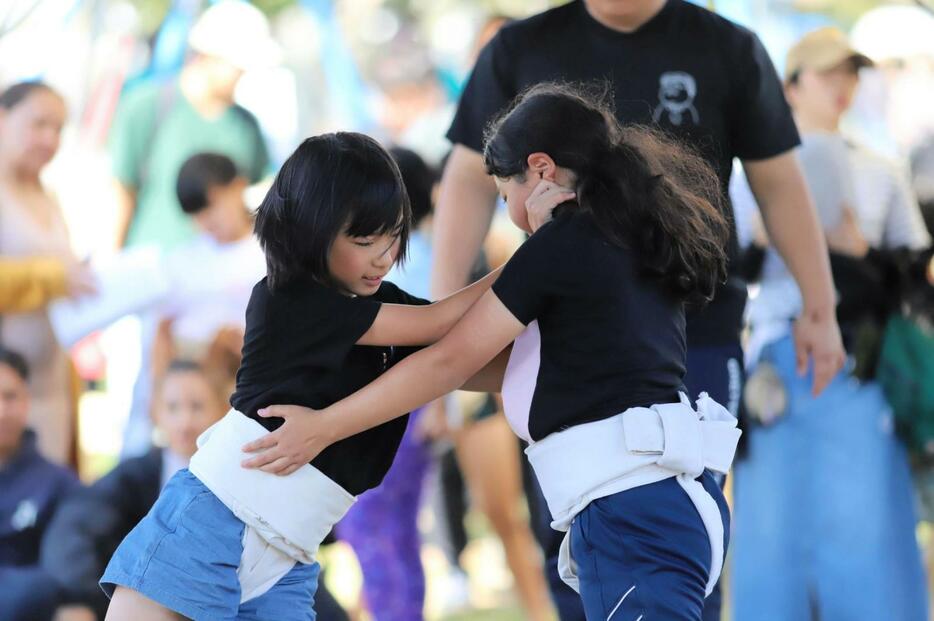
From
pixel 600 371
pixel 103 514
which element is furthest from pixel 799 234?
pixel 103 514

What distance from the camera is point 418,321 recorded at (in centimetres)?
248

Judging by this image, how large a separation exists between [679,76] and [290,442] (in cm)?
123

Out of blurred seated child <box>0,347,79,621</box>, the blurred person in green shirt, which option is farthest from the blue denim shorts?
the blurred person in green shirt

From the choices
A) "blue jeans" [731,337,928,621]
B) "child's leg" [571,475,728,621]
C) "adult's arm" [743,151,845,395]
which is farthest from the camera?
"blue jeans" [731,337,928,621]

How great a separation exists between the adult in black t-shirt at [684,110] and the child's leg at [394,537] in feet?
4.83

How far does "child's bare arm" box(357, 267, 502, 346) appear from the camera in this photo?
2.44 metres

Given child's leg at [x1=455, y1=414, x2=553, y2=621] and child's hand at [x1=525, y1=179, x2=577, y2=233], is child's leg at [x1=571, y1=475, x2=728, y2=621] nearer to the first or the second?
child's hand at [x1=525, y1=179, x2=577, y2=233]

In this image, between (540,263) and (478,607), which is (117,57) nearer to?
(478,607)

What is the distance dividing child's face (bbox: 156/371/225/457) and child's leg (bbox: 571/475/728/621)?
2.40 meters

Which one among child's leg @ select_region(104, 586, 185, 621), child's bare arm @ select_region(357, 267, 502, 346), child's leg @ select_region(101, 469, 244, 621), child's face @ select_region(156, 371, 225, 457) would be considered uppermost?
child's bare arm @ select_region(357, 267, 502, 346)

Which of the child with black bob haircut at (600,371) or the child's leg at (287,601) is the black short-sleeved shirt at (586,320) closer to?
the child with black bob haircut at (600,371)

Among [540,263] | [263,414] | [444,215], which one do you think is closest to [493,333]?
[540,263]

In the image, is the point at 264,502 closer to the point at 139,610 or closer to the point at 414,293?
the point at 139,610

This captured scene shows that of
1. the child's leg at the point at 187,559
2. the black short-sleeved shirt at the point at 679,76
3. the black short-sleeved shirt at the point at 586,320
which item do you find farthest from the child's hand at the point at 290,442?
the black short-sleeved shirt at the point at 679,76
